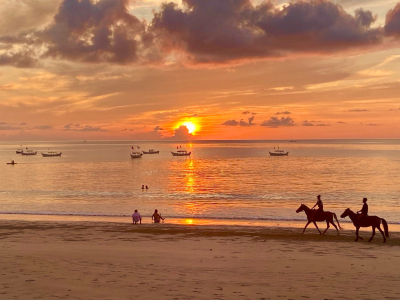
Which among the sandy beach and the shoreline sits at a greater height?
the shoreline

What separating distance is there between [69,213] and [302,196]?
3065cm

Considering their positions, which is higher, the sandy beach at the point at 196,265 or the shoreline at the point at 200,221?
the shoreline at the point at 200,221

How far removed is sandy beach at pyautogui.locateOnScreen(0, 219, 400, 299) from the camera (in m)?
12.3

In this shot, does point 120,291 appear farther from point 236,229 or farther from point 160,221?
point 160,221

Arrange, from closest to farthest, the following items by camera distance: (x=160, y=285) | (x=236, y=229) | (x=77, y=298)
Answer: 1. (x=77, y=298)
2. (x=160, y=285)
3. (x=236, y=229)

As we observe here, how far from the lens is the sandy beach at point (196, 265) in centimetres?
1234

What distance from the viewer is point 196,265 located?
1570cm

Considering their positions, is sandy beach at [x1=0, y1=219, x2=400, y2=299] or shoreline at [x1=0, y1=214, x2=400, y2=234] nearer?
sandy beach at [x1=0, y1=219, x2=400, y2=299]

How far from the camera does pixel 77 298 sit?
11.6 meters

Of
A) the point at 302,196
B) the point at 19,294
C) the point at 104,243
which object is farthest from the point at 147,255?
the point at 302,196

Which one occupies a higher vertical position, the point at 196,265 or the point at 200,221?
the point at 200,221

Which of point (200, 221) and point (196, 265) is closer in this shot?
point (196, 265)

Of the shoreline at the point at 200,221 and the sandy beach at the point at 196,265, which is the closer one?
the sandy beach at the point at 196,265

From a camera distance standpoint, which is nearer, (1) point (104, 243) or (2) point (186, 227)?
(1) point (104, 243)
